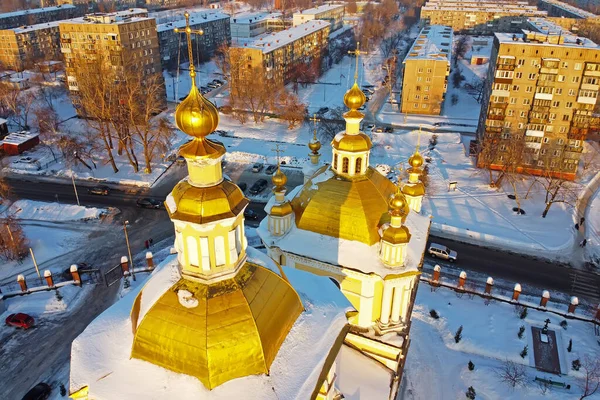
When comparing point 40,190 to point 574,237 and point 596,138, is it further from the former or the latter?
point 596,138

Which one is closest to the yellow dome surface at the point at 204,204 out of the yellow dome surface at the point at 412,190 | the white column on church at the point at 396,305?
the white column on church at the point at 396,305

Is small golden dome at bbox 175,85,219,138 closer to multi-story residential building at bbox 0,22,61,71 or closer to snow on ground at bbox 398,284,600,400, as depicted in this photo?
snow on ground at bbox 398,284,600,400

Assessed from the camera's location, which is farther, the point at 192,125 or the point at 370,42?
the point at 370,42

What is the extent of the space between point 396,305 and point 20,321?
18931 millimetres

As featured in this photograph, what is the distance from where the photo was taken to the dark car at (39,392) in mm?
18828

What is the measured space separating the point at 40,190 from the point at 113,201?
22.5 ft

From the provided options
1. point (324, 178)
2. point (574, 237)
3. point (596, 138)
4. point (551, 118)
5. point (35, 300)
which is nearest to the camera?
point (324, 178)

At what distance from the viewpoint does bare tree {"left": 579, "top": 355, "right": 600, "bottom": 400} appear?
18853 millimetres

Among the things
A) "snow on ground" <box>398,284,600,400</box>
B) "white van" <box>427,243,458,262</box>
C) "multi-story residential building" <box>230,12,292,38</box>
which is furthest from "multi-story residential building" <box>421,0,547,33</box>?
"snow on ground" <box>398,284,600,400</box>

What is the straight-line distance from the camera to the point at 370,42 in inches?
3711

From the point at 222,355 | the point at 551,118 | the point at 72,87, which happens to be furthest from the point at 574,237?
the point at 72,87

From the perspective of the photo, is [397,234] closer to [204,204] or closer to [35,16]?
[204,204]

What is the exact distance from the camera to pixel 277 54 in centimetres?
6288

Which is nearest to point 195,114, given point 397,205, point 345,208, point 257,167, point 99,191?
point 397,205
